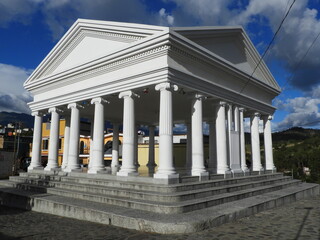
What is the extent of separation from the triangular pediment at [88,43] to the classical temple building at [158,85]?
54 mm

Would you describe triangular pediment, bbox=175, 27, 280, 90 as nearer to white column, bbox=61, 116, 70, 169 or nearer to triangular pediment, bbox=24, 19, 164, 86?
triangular pediment, bbox=24, 19, 164, 86

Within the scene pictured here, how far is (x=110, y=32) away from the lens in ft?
45.4

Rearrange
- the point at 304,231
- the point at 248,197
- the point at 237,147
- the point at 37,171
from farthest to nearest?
the point at 37,171 < the point at 237,147 < the point at 248,197 < the point at 304,231

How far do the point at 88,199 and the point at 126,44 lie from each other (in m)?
7.30

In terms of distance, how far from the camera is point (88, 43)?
51.1 feet

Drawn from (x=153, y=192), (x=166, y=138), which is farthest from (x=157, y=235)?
(x=166, y=138)

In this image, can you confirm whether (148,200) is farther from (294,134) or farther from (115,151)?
(294,134)

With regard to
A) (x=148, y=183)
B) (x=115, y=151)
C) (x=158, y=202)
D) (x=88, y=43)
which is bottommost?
(x=158, y=202)

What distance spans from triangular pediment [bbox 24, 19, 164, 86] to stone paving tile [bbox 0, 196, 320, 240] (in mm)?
7928

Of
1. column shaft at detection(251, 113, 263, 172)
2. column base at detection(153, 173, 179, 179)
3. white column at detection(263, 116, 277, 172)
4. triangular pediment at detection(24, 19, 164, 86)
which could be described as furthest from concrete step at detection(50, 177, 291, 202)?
white column at detection(263, 116, 277, 172)

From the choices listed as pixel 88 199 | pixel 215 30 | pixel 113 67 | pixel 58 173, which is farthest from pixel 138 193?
pixel 215 30

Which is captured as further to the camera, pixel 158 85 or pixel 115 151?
pixel 115 151

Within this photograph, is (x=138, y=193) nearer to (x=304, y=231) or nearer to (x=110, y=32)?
(x=304, y=231)

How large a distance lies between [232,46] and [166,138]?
8219mm
